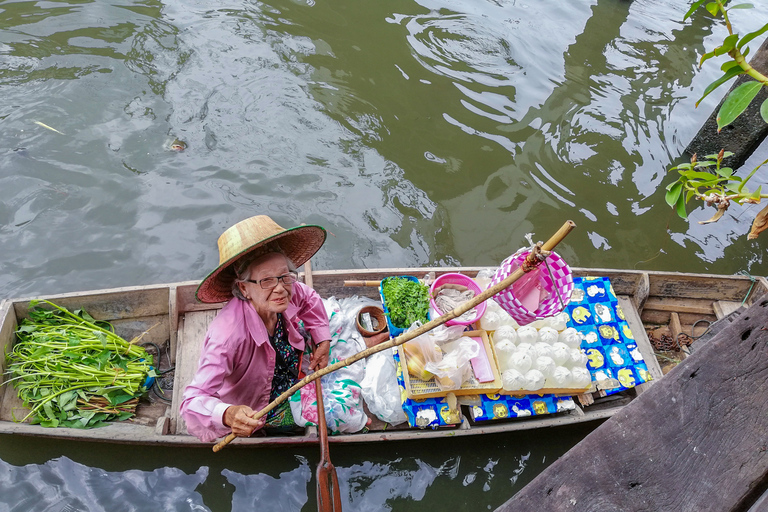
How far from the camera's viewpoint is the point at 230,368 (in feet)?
9.49

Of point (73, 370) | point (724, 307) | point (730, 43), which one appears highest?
point (730, 43)

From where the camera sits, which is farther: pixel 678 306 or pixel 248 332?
pixel 678 306

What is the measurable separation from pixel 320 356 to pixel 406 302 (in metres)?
0.79

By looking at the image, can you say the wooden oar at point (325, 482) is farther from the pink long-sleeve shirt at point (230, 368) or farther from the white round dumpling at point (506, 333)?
the white round dumpling at point (506, 333)

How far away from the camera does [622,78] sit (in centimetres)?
844

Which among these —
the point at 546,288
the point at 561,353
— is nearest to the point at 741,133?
the point at 561,353

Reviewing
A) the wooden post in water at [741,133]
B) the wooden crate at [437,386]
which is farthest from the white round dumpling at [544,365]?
the wooden post in water at [741,133]

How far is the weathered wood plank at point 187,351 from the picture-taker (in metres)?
3.58

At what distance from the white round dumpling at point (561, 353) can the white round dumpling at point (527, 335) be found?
6.5 inches

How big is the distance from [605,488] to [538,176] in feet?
19.4

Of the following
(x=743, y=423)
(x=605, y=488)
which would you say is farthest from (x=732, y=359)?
(x=605, y=488)

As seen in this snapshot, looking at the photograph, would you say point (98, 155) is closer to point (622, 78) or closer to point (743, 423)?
point (743, 423)

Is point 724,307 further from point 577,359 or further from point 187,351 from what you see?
point 187,351

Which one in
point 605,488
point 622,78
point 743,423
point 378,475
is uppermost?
point 743,423
